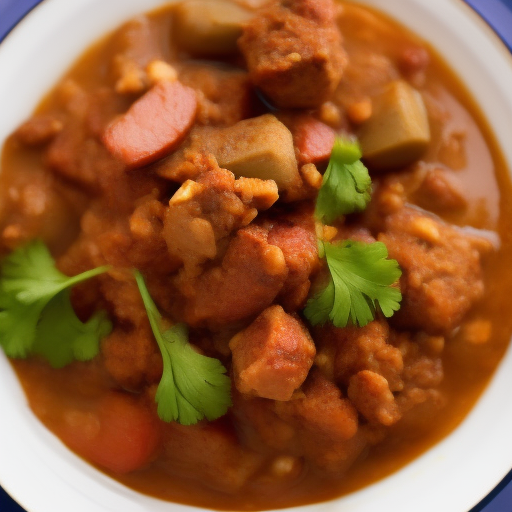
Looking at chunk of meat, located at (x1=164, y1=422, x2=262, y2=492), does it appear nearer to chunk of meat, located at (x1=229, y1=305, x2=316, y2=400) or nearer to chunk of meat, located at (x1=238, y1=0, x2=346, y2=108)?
chunk of meat, located at (x1=229, y1=305, x2=316, y2=400)

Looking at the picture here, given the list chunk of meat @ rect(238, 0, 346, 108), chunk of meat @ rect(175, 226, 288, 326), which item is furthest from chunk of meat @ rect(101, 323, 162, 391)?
chunk of meat @ rect(238, 0, 346, 108)

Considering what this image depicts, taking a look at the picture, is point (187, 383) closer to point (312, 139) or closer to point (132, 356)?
point (132, 356)

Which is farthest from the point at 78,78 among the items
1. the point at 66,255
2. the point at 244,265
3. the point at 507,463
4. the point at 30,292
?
the point at 507,463

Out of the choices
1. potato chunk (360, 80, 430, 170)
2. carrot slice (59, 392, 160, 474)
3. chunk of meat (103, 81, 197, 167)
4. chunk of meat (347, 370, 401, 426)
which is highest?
potato chunk (360, 80, 430, 170)

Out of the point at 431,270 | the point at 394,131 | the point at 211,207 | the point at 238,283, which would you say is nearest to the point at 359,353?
the point at 431,270

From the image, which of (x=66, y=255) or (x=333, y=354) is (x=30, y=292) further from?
(x=333, y=354)

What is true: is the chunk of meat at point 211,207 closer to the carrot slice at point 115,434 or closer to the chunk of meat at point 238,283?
the chunk of meat at point 238,283

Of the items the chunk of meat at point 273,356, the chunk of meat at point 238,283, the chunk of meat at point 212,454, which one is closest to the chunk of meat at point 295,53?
the chunk of meat at point 238,283
